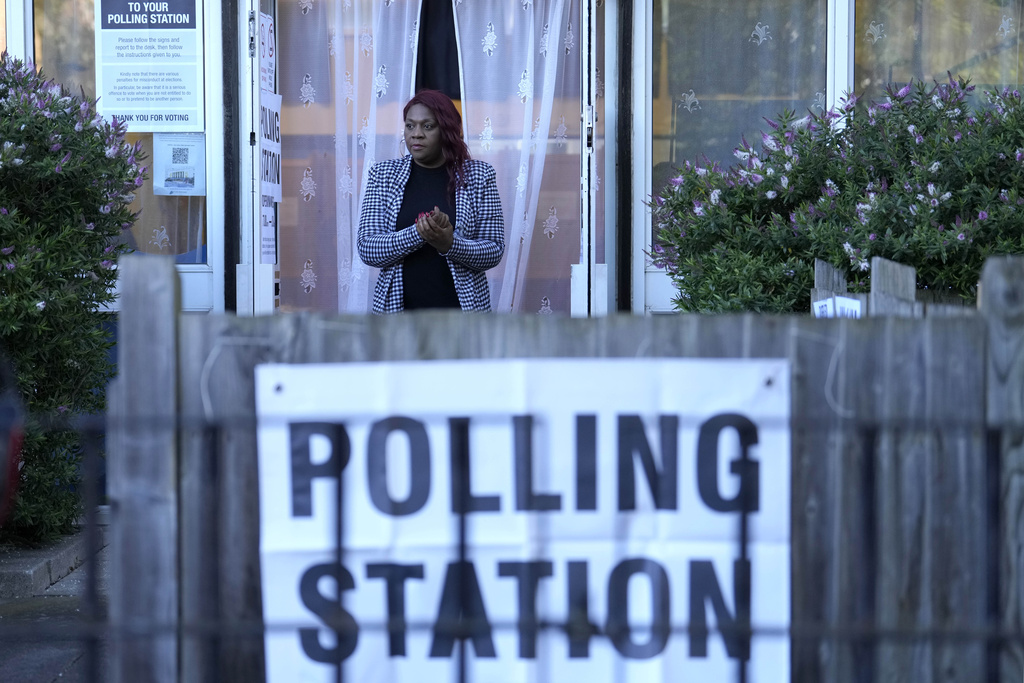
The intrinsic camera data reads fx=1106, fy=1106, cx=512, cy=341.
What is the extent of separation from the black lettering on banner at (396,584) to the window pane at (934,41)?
5.48m

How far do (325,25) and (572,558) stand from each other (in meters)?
5.34


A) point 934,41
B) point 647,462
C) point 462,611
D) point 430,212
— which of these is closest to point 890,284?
point 647,462

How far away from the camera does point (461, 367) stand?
2.03 meters

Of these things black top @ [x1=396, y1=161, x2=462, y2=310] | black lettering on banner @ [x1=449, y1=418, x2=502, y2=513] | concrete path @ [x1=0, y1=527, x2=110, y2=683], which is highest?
black top @ [x1=396, y1=161, x2=462, y2=310]

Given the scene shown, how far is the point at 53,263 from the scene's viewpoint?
15.3 ft

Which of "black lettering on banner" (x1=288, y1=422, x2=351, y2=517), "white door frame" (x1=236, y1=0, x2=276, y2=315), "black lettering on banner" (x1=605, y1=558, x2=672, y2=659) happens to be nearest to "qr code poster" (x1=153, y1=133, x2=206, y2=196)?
"white door frame" (x1=236, y1=0, x2=276, y2=315)

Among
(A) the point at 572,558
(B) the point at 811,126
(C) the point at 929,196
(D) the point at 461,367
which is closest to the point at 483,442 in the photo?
(D) the point at 461,367

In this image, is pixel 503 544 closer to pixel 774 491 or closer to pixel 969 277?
pixel 774 491

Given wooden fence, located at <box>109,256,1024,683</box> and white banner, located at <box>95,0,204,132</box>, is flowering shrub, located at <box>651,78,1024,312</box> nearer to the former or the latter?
wooden fence, located at <box>109,256,1024,683</box>

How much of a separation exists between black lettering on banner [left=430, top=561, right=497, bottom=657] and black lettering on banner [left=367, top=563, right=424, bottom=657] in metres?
0.06

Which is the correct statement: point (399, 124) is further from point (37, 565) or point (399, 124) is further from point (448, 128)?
point (37, 565)

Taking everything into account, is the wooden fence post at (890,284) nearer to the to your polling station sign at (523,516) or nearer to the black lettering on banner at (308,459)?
the to your polling station sign at (523,516)

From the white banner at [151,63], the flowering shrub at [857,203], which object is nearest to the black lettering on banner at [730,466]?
the flowering shrub at [857,203]

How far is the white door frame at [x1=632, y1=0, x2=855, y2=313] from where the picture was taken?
654cm
